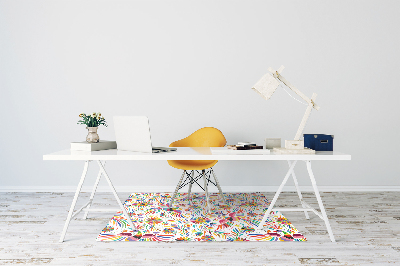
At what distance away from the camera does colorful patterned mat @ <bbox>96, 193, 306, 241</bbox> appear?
2.16m

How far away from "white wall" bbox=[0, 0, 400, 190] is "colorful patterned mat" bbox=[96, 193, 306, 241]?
84cm

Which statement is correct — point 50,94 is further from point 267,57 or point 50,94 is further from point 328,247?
Answer: point 328,247

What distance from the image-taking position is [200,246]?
79.8 inches

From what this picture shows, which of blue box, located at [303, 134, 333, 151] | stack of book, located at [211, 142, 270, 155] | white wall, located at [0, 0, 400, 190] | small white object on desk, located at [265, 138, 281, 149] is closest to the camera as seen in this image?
stack of book, located at [211, 142, 270, 155]

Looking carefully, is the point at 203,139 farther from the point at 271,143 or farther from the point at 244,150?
the point at 244,150

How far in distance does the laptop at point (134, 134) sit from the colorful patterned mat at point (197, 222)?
2.17 ft

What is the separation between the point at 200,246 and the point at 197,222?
451 millimetres

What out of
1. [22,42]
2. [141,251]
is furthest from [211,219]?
[22,42]

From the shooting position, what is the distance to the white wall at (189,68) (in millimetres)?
3521

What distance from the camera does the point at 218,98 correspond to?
11.7ft

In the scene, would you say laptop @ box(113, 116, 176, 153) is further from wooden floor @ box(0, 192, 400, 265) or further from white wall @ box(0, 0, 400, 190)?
white wall @ box(0, 0, 400, 190)

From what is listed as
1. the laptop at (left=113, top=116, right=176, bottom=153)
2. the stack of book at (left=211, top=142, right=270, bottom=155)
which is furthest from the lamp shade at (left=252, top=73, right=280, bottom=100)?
the laptop at (left=113, top=116, right=176, bottom=153)

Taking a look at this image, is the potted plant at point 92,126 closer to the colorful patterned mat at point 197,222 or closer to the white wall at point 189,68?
the colorful patterned mat at point 197,222

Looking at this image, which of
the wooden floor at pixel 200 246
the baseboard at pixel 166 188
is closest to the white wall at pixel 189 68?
the baseboard at pixel 166 188
